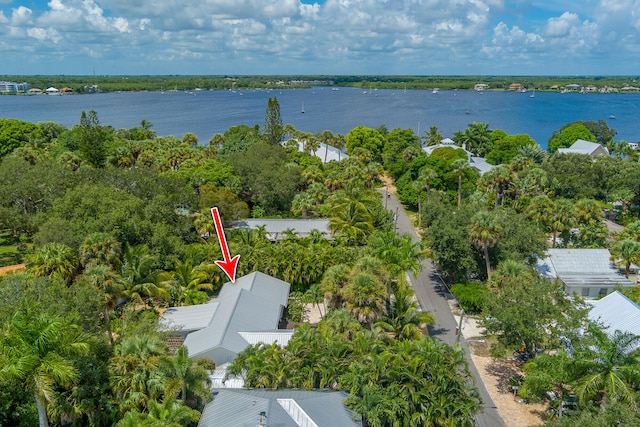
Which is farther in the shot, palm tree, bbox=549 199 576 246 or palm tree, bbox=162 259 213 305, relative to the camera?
palm tree, bbox=549 199 576 246

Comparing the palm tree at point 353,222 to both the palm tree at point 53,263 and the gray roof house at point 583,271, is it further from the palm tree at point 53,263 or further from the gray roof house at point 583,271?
the palm tree at point 53,263

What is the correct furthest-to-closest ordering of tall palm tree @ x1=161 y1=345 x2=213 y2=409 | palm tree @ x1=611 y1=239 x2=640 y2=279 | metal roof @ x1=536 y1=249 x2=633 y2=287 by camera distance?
1. metal roof @ x1=536 y1=249 x2=633 y2=287
2. palm tree @ x1=611 y1=239 x2=640 y2=279
3. tall palm tree @ x1=161 y1=345 x2=213 y2=409

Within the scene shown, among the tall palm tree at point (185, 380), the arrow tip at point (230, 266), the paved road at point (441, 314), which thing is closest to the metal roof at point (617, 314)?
the paved road at point (441, 314)

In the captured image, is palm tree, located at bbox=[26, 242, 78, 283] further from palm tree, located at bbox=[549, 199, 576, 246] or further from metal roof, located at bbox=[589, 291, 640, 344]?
palm tree, located at bbox=[549, 199, 576, 246]

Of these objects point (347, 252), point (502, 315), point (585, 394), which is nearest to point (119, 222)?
point (347, 252)

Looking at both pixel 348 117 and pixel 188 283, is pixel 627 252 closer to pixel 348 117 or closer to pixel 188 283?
pixel 188 283

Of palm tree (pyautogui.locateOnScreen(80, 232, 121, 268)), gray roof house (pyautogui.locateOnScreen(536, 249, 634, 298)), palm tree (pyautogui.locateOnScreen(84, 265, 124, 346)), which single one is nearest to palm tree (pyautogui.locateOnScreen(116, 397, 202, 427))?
palm tree (pyautogui.locateOnScreen(84, 265, 124, 346))

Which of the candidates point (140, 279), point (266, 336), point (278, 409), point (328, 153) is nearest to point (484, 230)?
point (266, 336)
